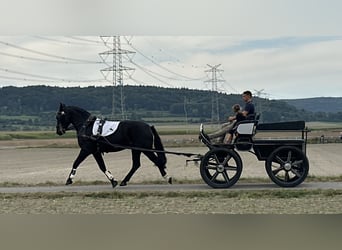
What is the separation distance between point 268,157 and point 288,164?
39 cm

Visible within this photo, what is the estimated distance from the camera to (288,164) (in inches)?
408

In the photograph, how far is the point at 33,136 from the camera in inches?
2864

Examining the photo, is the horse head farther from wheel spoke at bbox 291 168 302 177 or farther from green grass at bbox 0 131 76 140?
green grass at bbox 0 131 76 140

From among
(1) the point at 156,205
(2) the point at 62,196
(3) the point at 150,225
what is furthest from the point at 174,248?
(2) the point at 62,196

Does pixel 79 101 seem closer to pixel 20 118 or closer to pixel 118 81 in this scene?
pixel 118 81

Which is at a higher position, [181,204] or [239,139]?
[239,139]

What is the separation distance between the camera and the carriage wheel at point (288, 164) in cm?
1035

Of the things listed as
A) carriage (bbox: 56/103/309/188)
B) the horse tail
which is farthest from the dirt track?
carriage (bbox: 56/103/309/188)

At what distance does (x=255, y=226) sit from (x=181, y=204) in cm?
448

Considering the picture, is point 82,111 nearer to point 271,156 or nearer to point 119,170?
point 271,156

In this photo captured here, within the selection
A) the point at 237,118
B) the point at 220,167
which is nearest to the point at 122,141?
the point at 220,167

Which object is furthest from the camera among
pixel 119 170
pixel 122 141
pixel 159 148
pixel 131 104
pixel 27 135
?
pixel 27 135

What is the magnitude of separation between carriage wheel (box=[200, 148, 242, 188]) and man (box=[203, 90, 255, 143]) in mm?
254

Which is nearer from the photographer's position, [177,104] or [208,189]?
[208,189]
